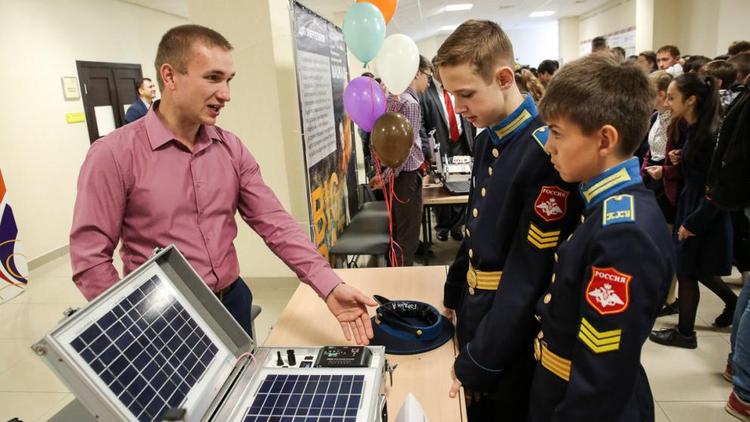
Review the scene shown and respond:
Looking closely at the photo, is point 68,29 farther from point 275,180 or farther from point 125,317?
point 125,317

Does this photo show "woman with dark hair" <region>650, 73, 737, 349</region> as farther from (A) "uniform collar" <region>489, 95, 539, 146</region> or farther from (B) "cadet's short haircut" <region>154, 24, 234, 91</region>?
(B) "cadet's short haircut" <region>154, 24, 234, 91</region>

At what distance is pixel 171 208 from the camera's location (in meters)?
1.38

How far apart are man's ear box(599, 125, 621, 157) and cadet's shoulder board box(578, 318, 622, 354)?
330mm

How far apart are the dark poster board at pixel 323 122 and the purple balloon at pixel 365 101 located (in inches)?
9.9

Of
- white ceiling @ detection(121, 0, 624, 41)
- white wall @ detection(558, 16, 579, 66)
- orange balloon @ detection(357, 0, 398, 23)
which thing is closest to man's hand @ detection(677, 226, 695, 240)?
orange balloon @ detection(357, 0, 398, 23)

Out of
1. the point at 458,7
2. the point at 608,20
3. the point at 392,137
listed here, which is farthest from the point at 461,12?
the point at 392,137

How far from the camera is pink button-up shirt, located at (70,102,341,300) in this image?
4.16ft

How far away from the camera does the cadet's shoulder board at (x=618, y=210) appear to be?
33.9 inches

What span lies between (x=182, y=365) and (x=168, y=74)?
0.96 meters

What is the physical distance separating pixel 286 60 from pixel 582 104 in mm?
2725

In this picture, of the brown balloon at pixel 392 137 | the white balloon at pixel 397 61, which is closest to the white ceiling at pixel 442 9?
the white balloon at pixel 397 61

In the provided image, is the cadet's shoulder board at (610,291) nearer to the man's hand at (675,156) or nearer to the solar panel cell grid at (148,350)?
the solar panel cell grid at (148,350)

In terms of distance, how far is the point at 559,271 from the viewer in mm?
966

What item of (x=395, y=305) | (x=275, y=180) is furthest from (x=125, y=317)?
(x=275, y=180)
